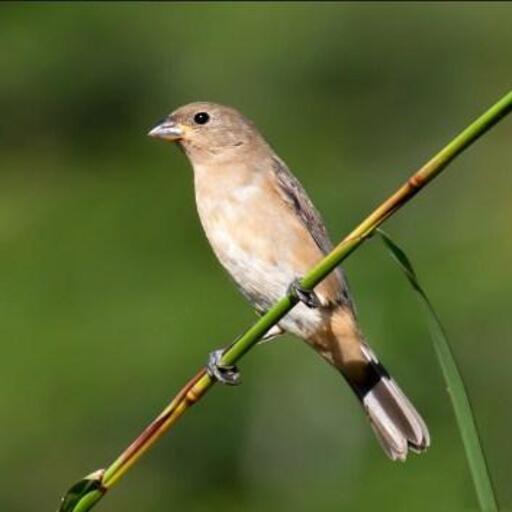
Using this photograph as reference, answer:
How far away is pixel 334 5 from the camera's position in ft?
56.8

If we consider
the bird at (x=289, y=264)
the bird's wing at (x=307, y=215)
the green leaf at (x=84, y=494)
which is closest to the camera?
the green leaf at (x=84, y=494)

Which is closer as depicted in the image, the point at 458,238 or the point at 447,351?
the point at 447,351

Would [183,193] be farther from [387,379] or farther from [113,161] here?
[387,379]

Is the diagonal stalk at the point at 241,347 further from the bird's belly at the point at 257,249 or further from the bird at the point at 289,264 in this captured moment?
the bird's belly at the point at 257,249

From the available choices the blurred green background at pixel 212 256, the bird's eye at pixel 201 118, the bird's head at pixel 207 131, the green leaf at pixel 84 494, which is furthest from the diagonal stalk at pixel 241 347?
the blurred green background at pixel 212 256

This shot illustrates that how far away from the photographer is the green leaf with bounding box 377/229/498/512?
3.67 meters

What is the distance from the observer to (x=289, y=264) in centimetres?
570

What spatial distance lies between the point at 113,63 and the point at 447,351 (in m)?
12.7

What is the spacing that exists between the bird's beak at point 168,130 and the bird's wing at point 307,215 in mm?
370

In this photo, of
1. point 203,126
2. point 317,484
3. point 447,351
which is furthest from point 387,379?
point 317,484

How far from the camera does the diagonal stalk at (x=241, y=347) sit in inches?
145

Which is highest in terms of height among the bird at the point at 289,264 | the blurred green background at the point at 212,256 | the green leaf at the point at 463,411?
the green leaf at the point at 463,411

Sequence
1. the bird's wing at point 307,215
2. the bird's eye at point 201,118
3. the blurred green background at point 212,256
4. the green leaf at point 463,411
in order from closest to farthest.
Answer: the green leaf at point 463,411 → the bird's wing at point 307,215 → the bird's eye at point 201,118 → the blurred green background at point 212,256

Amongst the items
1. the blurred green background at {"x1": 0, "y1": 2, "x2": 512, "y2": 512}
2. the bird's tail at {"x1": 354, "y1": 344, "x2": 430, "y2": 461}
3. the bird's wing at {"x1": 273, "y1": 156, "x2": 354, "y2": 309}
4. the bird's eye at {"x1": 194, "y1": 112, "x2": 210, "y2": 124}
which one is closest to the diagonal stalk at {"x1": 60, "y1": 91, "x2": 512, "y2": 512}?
the bird's tail at {"x1": 354, "y1": 344, "x2": 430, "y2": 461}
